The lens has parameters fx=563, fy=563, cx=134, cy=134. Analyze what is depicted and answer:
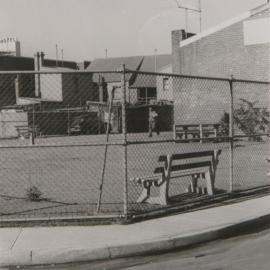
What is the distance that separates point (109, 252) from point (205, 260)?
1.15m

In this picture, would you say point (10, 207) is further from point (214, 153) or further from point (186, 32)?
point (186, 32)

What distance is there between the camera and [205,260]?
6500 mm

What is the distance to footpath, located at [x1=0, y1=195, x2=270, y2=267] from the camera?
6590mm

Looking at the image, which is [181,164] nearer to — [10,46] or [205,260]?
[205,260]

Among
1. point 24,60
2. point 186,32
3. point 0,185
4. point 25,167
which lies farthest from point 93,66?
point 0,185

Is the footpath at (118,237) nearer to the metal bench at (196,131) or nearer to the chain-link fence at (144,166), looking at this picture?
the chain-link fence at (144,166)

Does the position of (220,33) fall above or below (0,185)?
above

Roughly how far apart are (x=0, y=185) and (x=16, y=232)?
5194 mm

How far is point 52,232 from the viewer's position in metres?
7.55

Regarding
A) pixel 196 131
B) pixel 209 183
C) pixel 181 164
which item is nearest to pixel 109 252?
pixel 181 164

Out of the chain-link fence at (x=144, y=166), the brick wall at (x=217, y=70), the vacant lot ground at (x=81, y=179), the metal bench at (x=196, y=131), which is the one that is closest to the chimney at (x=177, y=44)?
the brick wall at (x=217, y=70)

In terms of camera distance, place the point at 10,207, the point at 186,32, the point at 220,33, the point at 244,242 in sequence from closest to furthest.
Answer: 1. the point at 244,242
2. the point at 10,207
3. the point at 220,33
4. the point at 186,32

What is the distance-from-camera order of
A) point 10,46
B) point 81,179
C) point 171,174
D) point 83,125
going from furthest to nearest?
point 10,46, point 83,125, point 81,179, point 171,174

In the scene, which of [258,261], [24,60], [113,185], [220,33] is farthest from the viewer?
[24,60]
